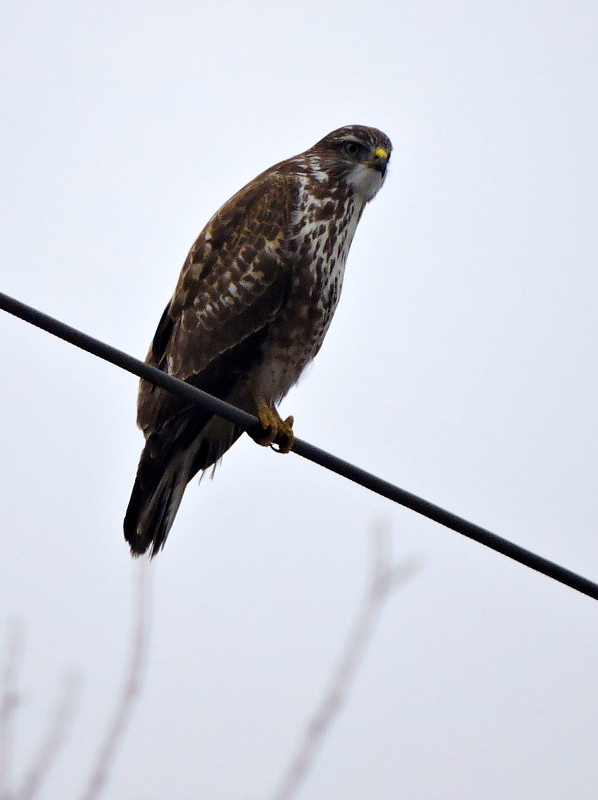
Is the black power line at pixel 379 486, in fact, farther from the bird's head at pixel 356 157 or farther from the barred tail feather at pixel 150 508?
the bird's head at pixel 356 157

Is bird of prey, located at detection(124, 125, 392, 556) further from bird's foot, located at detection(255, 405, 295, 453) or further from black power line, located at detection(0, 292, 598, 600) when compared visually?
black power line, located at detection(0, 292, 598, 600)

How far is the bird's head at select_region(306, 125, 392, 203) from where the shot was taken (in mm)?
5477

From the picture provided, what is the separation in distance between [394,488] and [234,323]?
2163mm

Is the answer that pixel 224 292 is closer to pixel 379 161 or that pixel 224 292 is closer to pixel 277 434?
pixel 277 434

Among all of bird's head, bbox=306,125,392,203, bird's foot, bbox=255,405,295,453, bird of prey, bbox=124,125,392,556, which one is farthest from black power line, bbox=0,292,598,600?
bird's head, bbox=306,125,392,203

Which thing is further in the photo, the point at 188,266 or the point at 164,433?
the point at 188,266

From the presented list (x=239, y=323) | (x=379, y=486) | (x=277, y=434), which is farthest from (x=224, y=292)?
(x=379, y=486)

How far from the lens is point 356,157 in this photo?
5578mm

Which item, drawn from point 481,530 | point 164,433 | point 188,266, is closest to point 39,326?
point 481,530

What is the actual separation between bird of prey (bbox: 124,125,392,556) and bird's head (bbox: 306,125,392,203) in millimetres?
101

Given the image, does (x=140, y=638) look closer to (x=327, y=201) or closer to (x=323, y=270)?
(x=323, y=270)

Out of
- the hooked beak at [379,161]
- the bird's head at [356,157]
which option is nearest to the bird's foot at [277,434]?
the bird's head at [356,157]

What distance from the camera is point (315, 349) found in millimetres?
5234

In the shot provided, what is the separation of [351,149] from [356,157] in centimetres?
6
